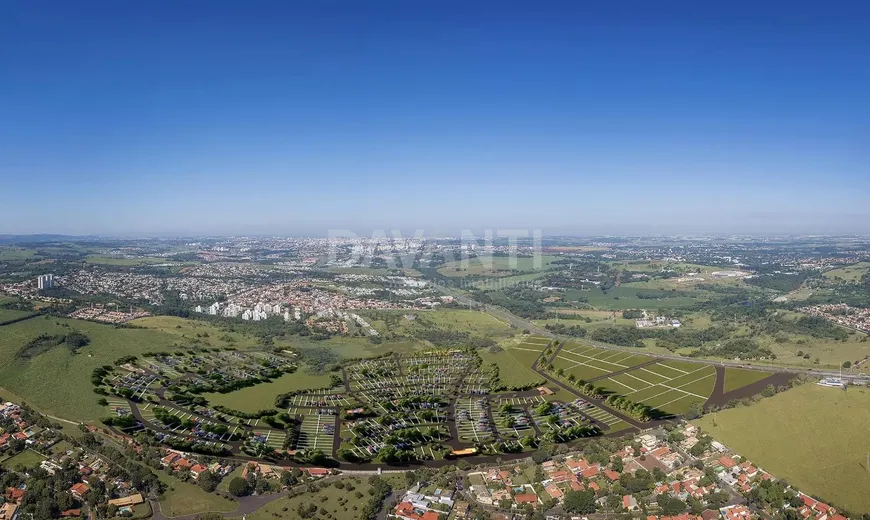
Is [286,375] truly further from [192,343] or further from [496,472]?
[496,472]

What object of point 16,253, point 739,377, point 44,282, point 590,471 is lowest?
point 590,471

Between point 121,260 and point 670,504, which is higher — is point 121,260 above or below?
above

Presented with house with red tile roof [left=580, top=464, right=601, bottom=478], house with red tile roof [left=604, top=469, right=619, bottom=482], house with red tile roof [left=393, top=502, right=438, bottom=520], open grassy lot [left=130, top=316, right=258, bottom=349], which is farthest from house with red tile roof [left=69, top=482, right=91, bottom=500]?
open grassy lot [left=130, top=316, right=258, bottom=349]

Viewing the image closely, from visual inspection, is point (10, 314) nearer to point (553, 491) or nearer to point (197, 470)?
point (197, 470)

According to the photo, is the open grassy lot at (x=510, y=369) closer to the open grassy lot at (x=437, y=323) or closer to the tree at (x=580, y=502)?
the open grassy lot at (x=437, y=323)

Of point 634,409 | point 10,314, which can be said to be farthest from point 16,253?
point 634,409
